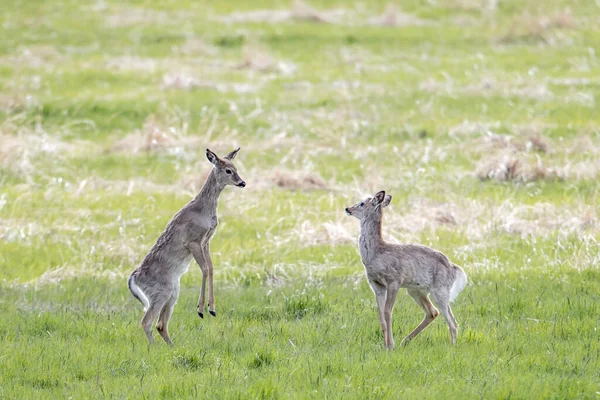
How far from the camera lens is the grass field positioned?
8875mm

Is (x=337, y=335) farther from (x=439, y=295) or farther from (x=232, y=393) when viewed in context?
(x=232, y=393)

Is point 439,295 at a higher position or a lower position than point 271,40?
lower

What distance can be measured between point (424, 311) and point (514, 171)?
26.5 feet

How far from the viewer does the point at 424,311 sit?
1011 centimetres

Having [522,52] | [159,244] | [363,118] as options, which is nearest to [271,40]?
[522,52]

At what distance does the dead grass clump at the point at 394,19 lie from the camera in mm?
35250

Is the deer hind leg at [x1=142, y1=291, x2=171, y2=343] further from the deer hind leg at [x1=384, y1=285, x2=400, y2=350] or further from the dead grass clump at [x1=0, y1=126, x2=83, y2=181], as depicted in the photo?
the dead grass clump at [x1=0, y1=126, x2=83, y2=181]

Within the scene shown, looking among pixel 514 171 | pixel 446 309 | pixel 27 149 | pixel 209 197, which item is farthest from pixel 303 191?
pixel 446 309

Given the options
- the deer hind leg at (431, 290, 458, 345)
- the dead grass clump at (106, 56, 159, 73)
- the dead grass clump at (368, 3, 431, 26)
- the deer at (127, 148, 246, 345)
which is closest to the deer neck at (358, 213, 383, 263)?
the deer hind leg at (431, 290, 458, 345)

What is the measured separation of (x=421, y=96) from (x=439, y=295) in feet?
50.1

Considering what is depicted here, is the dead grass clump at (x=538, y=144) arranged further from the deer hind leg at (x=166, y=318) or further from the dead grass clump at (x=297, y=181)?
the deer hind leg at (x=166, y=318)

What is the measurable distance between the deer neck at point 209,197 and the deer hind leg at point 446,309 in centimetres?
246

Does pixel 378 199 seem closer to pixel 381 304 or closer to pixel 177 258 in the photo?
pixel 381 304

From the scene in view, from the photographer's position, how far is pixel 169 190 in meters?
17.6
